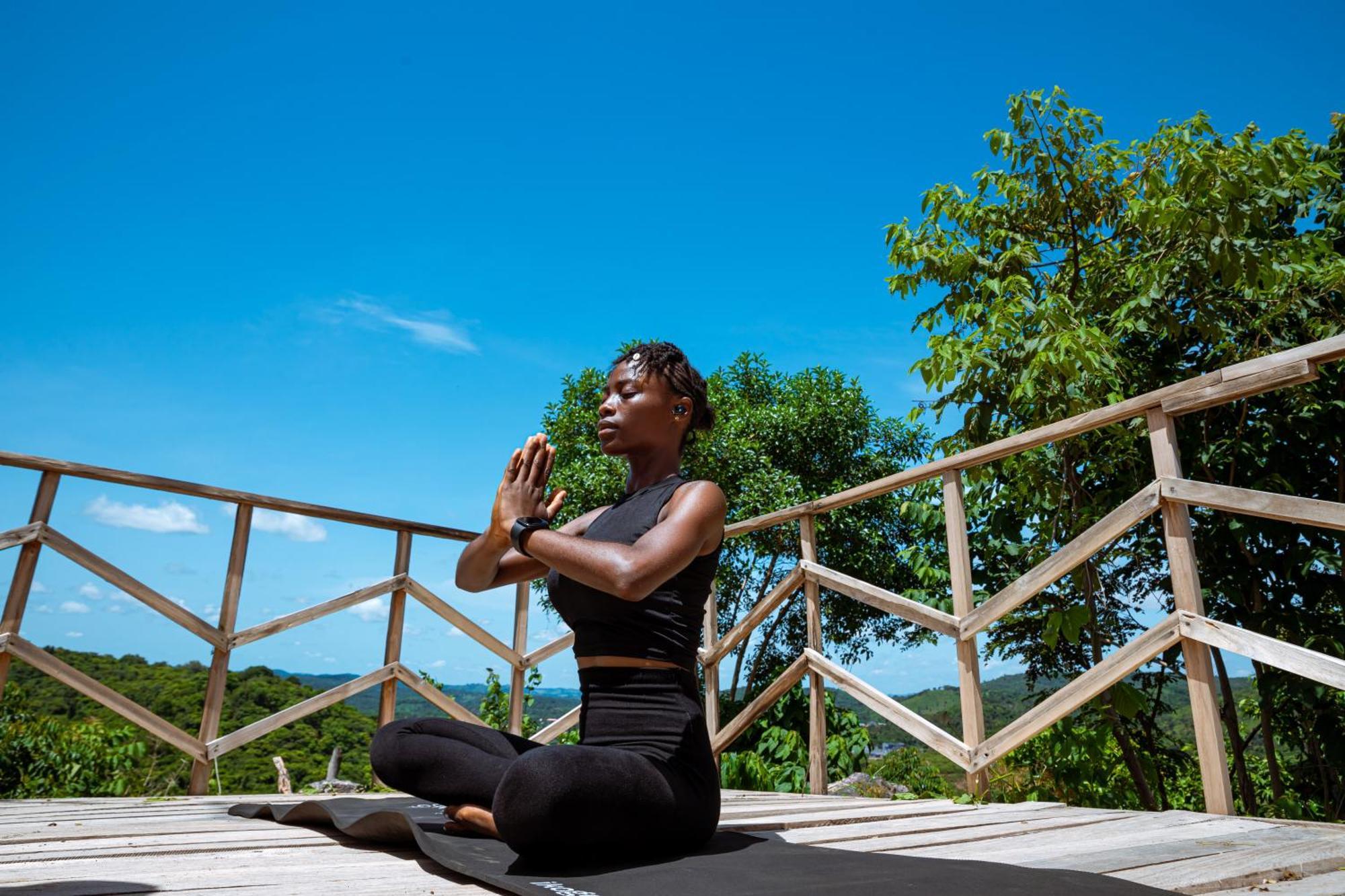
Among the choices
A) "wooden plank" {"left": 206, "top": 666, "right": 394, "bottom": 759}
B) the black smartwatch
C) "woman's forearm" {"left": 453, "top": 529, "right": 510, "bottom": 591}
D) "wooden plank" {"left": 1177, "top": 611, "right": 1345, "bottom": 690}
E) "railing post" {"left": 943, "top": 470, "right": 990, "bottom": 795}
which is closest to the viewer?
the black smartwatch

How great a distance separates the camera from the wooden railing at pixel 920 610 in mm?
2072

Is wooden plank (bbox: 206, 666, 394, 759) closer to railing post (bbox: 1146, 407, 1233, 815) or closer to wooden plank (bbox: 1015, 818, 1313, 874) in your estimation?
wooden plank (bbox: 1015, 818, 1313, 874)

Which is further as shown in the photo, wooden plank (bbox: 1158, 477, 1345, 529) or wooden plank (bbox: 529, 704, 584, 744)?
wooden plank (bbox: 529, 704, 584, 744)

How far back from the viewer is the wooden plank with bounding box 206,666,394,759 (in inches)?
122

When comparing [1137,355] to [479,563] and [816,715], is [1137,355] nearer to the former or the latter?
[816,715]

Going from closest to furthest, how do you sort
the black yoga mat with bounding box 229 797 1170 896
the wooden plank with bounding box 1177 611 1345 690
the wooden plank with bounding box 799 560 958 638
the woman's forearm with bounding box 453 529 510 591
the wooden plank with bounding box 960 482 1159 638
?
the black yoga mat with bounding box 229 797 1170 896 < the wooden plank with bounding box 1177 611 1345 690 < the woman's forearm with bounding box 453 529 510 591 < the wooden plank with bounding box 960 482 1159 638 < the wooden plank with bounding box 799 560 958 638

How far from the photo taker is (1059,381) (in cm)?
431

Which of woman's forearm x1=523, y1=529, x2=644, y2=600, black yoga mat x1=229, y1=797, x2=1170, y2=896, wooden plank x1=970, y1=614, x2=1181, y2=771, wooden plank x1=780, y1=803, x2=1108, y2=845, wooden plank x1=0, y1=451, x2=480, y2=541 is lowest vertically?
wooden plank x1=780, y1=803, x2=1108, y2=845

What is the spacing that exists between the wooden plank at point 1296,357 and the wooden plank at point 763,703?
1894 mm

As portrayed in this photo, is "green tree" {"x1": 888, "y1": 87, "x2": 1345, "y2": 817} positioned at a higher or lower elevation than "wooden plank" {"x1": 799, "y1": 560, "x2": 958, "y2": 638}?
higher

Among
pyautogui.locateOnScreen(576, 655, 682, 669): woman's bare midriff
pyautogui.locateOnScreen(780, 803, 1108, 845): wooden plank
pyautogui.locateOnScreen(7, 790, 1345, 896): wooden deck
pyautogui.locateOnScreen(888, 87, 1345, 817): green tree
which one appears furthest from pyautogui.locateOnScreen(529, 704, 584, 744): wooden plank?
pyautogui.locateOnScreen(576, 655, 682, 669): woman's bare midriff

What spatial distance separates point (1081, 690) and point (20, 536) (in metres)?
3.41

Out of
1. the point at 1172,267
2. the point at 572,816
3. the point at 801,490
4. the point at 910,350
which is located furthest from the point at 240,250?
the point at 572,816

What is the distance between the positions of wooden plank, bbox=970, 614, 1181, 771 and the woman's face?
4.53ft
